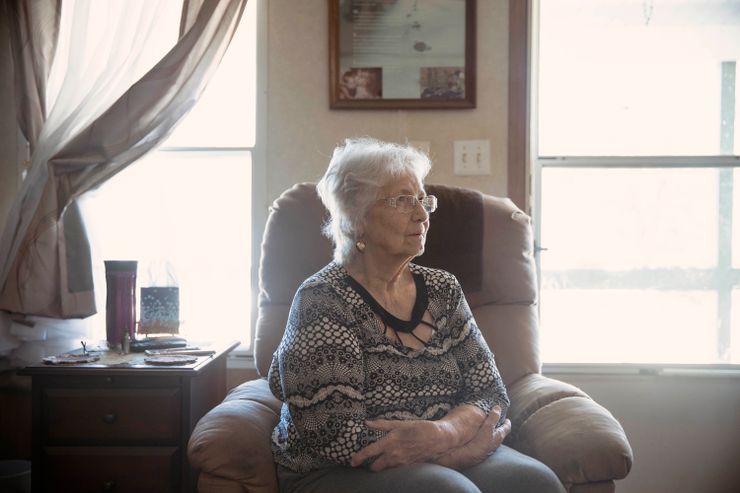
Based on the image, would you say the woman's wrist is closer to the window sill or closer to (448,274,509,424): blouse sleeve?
(448,274,509,424): blouse sleeve

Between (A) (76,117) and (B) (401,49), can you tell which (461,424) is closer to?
(B) (401,49)

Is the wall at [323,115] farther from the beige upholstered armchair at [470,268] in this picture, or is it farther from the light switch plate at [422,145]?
the beige upholstered armchair at [470,268]

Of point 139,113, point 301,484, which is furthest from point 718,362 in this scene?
point 139,113

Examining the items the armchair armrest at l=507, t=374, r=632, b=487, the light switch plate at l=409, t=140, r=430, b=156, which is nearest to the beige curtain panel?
the light switch plate at l=409, t=140, r=430, b=156

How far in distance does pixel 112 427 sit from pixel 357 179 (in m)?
0.89

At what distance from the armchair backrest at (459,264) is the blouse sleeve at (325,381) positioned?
42cm

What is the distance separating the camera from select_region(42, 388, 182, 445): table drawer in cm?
173

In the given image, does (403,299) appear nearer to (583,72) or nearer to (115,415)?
(115,415)

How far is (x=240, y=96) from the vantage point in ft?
7.91

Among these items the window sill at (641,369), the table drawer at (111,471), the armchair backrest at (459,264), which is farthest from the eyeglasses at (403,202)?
the window sill at (641,369)

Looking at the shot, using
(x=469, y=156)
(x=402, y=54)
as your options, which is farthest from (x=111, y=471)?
(x=402, y=54)

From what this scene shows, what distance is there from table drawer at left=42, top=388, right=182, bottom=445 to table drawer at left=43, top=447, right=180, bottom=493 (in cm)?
3

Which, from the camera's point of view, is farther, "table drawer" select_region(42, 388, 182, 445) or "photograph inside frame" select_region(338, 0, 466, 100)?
"photograph inside frame" select_region(338, 0, 466, 100)

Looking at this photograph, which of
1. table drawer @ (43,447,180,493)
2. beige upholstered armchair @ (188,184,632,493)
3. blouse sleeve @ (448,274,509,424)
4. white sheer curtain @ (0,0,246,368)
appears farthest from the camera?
white sheer curtain @ (0,0,246,368)
